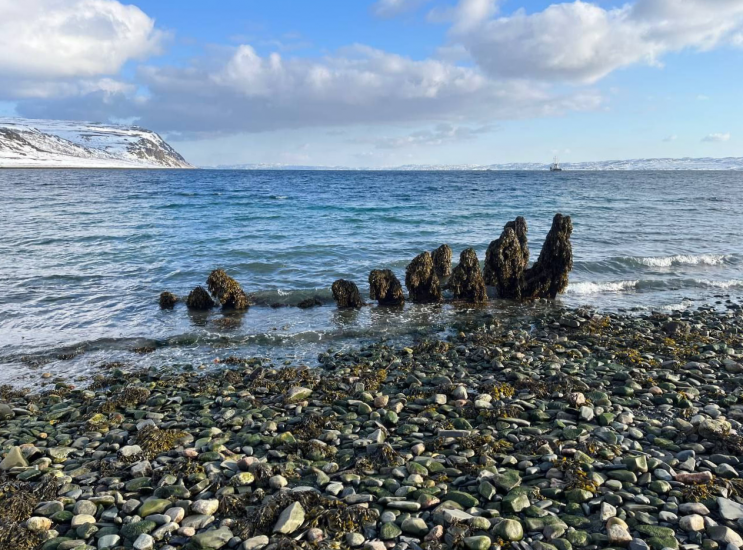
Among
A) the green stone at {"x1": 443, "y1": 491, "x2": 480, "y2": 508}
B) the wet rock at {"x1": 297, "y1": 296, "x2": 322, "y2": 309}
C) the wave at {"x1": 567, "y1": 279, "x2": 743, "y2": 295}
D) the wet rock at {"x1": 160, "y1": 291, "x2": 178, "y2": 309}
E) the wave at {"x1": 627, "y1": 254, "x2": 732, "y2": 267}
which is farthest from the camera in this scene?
the wave at {"x1": 627, "y1": 254, "x2": 732, "y2": 267}

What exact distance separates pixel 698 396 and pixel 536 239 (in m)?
21.2

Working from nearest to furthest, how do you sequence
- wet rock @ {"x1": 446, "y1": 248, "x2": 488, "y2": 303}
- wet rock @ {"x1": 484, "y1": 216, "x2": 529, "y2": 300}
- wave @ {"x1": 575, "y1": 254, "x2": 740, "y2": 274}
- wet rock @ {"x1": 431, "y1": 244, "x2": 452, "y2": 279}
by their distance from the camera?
wet rock @ {"x1": 446, "y1": 248, "x2": 488, "y2": 303} → wet rock @ {"x1": 484, "y1": 216, "x2": 529, "y2": 300} → wet rock @ {"x1": 431, "y1": 244, "x2": 452, "y2": 279} → wave @ {"x1": 575, "y1": 254, "x2": 740, "y2": 274}

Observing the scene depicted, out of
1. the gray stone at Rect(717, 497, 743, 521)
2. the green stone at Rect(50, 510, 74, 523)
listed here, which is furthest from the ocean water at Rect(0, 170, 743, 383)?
the gray stone at Rect(717, 497, 743, 521)

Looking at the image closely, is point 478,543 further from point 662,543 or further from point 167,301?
point 167,301

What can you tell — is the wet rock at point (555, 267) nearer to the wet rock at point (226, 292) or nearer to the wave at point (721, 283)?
the wave at point (721, 283)

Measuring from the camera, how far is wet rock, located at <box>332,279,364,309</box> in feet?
50.3

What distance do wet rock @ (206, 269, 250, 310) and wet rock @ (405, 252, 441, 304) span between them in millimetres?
5567

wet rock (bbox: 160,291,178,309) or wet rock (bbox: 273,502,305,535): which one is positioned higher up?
wet rock (bbox: 273,502,305,535)

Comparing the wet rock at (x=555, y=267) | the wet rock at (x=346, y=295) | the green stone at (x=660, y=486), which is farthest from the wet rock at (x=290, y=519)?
the wet rock at (x=555, y=267)

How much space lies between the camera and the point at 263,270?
20609 mm

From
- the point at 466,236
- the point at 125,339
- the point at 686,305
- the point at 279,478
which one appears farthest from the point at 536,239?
the point at 279,478

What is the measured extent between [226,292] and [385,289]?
515 cm

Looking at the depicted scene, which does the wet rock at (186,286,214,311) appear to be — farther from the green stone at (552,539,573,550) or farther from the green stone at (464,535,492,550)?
the green stone at (552,539,573,550)

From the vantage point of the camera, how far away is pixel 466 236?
29.7m
